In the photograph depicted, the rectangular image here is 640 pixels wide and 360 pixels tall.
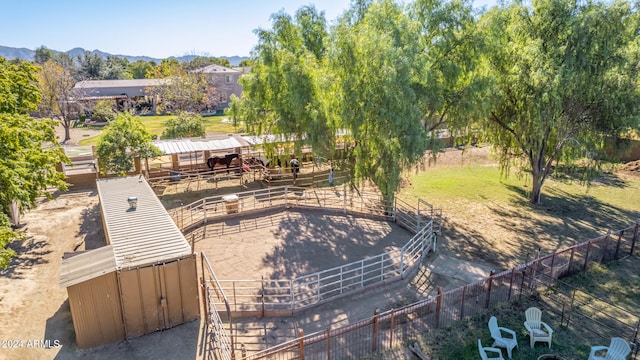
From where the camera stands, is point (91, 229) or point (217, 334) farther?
point (91, 229)

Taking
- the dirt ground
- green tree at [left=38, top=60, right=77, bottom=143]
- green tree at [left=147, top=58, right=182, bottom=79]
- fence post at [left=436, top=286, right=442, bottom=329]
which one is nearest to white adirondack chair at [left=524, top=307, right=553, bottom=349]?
fence post at [left=436, top=286, right=442, bottom=329]

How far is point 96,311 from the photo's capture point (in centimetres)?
951

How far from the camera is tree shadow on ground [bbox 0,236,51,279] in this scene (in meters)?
13.2

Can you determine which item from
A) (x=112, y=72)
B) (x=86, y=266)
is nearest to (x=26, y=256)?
(x=86, y=266)

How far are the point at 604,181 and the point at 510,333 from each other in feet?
70.0

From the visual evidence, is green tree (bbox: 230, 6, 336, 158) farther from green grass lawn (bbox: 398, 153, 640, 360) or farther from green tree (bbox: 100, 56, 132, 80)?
green tree (bbox: 100, 56, 132, 80)

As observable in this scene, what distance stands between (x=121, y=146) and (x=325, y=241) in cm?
1166

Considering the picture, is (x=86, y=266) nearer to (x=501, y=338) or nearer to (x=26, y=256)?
(x=26, y=256)

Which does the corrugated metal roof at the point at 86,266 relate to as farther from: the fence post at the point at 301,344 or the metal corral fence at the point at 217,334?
the fence post at the point at 301,344

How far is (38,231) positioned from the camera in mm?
16734

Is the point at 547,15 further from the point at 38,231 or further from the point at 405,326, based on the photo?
the point at 38,231

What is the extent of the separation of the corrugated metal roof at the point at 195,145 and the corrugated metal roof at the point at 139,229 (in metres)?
6.48

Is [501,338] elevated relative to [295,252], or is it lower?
lower

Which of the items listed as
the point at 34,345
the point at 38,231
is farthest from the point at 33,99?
the point at 34,345
